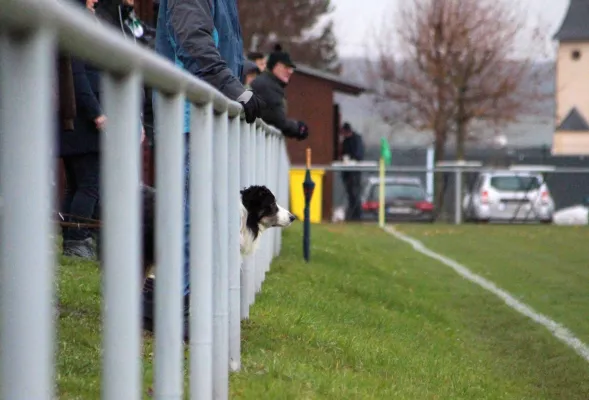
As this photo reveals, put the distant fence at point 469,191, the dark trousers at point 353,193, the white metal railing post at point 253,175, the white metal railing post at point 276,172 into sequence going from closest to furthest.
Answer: the white metal railing post at point 253,175 < the white metal railing post at point 276,172 < the distant fence at point 469,191 < the dark trousers at point 353,193

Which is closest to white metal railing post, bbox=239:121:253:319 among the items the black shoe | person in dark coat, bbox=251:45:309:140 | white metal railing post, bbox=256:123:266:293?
white metal railing post, bbox=256:123:266:293

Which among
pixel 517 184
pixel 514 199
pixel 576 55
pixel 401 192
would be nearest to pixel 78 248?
pixel 401 192

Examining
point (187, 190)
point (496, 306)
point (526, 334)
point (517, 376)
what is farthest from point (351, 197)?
point (187, 190)

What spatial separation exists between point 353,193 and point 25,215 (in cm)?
3038

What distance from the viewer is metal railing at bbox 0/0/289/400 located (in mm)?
2016

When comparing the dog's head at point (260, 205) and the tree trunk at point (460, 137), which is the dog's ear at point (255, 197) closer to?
the dog's head at point (260, 205)

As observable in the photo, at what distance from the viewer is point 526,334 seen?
33.4ft

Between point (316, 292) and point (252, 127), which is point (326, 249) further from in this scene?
point (252, 127)

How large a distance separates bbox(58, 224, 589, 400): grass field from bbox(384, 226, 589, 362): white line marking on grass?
0.31ft

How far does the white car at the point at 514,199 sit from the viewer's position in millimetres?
33438

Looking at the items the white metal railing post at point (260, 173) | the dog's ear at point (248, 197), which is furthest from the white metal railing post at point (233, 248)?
the white metal railing post at point (260, 173)

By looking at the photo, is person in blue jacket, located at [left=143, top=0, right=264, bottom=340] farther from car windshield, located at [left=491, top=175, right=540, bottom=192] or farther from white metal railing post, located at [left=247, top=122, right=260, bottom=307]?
car windshield, located at [left=491, top=175, right=540, bottom=192]

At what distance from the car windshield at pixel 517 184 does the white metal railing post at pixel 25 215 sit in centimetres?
3198

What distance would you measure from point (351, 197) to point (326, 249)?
16998 millimetres
